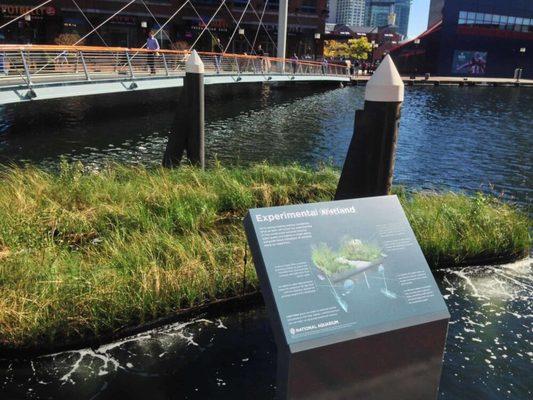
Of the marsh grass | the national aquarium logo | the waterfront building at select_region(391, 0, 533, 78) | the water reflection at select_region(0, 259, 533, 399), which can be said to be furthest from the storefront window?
the national aquarium logo

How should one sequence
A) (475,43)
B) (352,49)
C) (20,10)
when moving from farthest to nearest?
(475,43), (352,49), (20,10)

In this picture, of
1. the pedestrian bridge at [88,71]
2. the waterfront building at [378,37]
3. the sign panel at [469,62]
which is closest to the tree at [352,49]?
the waterfront building at [378,37]

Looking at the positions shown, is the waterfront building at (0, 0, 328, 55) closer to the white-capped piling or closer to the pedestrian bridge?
the pedestrian bridge

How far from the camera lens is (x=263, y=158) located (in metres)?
15.2

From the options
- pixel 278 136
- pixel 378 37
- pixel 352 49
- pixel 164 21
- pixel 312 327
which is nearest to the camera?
pixel 312 327

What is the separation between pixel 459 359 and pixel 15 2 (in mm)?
43279

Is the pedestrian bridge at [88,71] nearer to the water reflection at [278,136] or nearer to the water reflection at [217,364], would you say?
the water reflection at [278,136]

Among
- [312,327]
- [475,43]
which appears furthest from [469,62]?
[312,327]

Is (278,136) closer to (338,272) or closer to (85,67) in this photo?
(85,67)

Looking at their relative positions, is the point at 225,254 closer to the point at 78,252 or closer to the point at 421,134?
the point at 78,252

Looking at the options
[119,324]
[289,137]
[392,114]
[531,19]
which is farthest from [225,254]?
[531,19]

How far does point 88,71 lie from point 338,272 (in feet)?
48.1

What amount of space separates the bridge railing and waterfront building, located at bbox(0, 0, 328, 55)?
11002 mm

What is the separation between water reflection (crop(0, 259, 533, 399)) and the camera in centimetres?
Answer: 395
